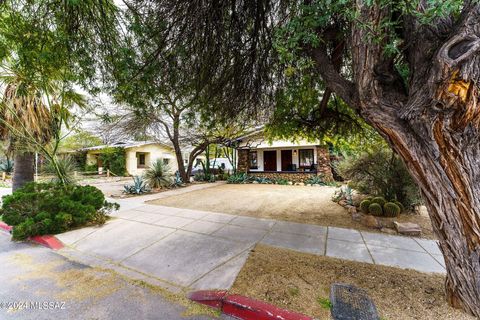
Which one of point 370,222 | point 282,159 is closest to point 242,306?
point 370,222

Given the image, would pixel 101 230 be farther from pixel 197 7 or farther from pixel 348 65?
pixel 348 65

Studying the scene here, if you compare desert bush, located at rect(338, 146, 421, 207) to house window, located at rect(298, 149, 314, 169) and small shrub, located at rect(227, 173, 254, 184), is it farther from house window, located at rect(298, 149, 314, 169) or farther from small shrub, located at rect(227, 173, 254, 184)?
house window, located at rect(298, 149, 314, 169)

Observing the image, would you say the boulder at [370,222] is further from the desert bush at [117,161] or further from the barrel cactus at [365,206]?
the desert bush at [117,161]

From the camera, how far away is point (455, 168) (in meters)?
2.02

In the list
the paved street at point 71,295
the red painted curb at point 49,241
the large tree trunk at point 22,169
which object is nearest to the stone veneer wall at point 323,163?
the paved street at point 71,295

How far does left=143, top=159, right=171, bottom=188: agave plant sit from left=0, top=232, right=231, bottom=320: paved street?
8.23 meters

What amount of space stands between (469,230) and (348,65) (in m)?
3.56

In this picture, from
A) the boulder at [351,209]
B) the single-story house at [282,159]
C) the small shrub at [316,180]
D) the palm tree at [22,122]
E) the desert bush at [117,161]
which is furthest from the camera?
the desert bush at [117,161]

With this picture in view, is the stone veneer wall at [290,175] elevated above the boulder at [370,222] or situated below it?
above

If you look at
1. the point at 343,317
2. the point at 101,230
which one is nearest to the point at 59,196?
the point at 101,230

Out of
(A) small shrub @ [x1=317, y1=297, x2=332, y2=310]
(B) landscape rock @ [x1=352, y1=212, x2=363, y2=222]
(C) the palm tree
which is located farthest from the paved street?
(B) landscape rock @ [x1=352, y1=212, x2=363, y2=222]

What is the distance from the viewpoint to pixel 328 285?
2.73 meters

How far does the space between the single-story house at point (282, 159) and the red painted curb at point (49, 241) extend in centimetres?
1188

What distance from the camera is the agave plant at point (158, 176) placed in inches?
464
